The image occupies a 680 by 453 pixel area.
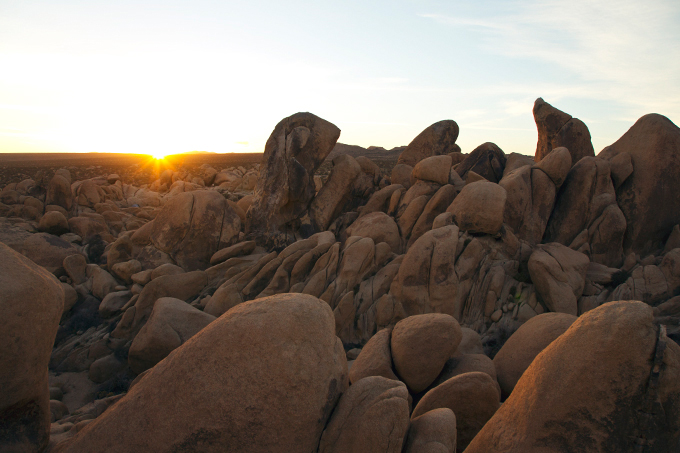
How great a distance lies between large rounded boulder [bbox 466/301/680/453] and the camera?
4461mm

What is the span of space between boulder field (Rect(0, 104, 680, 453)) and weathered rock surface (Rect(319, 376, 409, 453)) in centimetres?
2

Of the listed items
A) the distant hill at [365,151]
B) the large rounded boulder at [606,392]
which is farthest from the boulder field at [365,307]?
the distant hill at [365,151]

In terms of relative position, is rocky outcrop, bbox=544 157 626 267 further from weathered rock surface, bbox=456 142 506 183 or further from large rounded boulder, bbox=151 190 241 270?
large rounded boulder, bbox=151 190 241 270

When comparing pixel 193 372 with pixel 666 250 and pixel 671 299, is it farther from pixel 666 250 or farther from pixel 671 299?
pixel 666 250

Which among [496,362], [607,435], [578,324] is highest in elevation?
[578,324]

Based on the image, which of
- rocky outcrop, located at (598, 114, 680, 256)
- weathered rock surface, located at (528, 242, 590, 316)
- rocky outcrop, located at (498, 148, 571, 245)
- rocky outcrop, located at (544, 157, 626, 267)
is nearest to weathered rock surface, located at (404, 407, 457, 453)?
weathered rock surface, located at (528, 242, 590, 316)

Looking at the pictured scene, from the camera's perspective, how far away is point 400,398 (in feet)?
16.8

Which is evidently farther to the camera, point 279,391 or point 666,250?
point 666,250

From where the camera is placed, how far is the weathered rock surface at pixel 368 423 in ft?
16.1

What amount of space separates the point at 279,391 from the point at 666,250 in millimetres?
14422

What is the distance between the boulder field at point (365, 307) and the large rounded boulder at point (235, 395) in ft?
0.08

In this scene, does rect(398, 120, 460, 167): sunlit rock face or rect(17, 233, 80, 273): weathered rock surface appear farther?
rect(398, 120, 460, 167): sunlit rock face

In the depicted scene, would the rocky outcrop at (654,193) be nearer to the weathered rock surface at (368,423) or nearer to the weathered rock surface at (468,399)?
the weathered rock surface at (468,399)

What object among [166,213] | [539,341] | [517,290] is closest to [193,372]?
[539,341]
